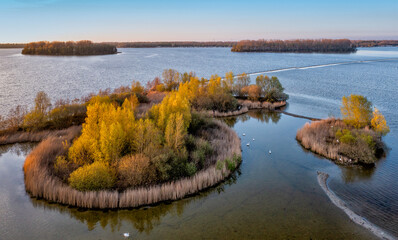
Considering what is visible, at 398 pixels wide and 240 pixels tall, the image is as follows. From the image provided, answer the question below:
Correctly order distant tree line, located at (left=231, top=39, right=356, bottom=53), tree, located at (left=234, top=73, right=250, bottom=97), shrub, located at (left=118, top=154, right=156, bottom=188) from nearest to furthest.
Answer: shrub, located at (left=118, top=154, right=156, bottom=188)
tree, located at (left=234, top=73, right=250, bottom=97)
distant tree line, located at (left=231, top=39, right=356, bottom=53)

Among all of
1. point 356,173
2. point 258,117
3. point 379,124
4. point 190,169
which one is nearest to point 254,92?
point 258,117

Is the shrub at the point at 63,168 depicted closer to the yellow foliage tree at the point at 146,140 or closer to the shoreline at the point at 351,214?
the yellow foliage tree at the point at 146,140

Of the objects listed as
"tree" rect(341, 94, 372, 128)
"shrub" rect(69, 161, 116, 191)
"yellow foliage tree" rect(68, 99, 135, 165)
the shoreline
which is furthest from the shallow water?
"tree" rect(341, 94, 372, 128)

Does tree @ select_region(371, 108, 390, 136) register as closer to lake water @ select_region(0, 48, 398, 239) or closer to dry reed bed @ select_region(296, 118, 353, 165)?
lake water @ select_region(0, 48, 398, 239)

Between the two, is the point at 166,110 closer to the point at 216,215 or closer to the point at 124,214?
the point at 124,214

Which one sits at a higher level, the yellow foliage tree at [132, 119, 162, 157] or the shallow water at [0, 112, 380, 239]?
the yellow foliage tree at [132, 119, 162, 157]
